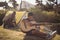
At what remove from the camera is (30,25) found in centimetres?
156

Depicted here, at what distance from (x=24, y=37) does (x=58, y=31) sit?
0.36m

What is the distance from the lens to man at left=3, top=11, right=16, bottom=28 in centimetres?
163

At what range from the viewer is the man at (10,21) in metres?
1.63

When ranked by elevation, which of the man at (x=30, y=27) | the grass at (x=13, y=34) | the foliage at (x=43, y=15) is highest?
the foliage at (x=43, y=15)

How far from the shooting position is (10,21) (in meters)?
1.65

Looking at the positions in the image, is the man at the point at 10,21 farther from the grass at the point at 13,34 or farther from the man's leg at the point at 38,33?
the man's leg at the point at 38,33

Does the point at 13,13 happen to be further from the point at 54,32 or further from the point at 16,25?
the point at 54,32

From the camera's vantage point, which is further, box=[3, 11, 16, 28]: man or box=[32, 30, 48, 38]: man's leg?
box=[3, 11, 16, 28]: man

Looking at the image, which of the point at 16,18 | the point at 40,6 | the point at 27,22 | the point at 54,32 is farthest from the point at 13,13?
the point at 54,32

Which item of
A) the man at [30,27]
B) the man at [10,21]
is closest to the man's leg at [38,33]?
the man at [30,27]

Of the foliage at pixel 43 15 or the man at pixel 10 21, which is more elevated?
the foliage at pixel 43 15

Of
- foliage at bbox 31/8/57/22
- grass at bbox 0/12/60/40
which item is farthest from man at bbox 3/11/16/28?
foliage at bbox 31/8/57/22

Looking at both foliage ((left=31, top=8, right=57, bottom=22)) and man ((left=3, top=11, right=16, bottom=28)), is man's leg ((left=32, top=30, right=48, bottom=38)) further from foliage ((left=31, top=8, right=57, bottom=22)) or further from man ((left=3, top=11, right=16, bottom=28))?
man ((left=3, top=11, right=16, bottom=28))

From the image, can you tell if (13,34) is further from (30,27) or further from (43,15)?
(43,15)
